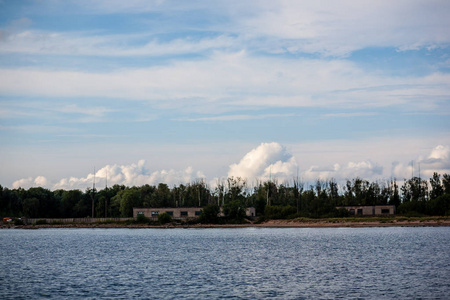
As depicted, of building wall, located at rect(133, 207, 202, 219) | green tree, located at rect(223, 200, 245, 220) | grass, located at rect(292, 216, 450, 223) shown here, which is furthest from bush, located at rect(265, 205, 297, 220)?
building wall, located at rect(133, 207, 202, 219)

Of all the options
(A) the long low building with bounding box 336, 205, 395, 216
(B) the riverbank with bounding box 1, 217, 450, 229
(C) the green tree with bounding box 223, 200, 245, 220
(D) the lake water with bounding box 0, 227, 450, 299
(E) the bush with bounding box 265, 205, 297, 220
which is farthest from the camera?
A: (E) the bush with bounding box 265, 205, 297, 220

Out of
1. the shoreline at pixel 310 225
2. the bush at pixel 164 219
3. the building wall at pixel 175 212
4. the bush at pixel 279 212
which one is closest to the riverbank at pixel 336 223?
the shoreline at pixel 310 225

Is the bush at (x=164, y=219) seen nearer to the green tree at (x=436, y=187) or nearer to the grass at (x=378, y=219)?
the grass at (x=378, y=219)

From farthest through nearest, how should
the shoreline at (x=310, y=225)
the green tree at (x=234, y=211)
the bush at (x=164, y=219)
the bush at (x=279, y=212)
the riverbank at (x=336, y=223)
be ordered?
the bush at (x=279, y=212) < the bush at (x=164, y=219) < the green tree at (x=234, y=211) < the riverbank at (x=336, y=223) < the shoreline at (x=310, y=225)

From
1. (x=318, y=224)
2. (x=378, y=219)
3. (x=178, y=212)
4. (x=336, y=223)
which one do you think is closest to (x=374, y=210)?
(x=378, y=219)

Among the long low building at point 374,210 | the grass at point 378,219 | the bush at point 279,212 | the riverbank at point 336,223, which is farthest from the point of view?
the bush at point 279,212

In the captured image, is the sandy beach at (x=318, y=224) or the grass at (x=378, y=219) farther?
the grass at (x=378, y=219)

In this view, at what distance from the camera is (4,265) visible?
2571 inches

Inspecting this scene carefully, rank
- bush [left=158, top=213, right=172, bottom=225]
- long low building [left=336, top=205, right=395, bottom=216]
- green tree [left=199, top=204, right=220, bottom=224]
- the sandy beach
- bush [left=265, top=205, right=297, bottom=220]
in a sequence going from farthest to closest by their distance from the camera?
1. bush [left=265, top=205, right=297, bottom=220]
2. bush [left=158, top=213, right=172, bottom=225]
3. long low building [left=336, top=205, right=395, bottom=216]
4. green tree [left=199, top=204, right=220, bottom=224]
5. the sandy beach

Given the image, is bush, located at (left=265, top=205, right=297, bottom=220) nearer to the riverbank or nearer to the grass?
the riverbank

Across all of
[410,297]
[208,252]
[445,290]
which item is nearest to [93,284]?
[410,297]

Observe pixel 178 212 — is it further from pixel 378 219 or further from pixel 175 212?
pixel 378 219

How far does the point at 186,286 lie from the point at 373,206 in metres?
145

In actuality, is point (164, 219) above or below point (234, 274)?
above
